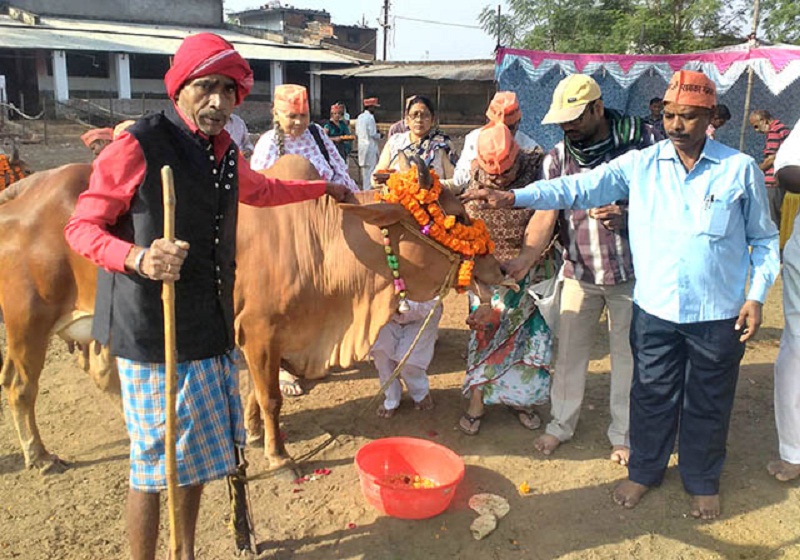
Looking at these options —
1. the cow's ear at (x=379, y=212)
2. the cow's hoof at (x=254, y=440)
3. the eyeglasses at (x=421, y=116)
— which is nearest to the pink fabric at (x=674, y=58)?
the eyeglasses at (x=421, y=116)

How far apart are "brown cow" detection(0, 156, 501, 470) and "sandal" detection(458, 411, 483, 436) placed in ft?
3.91

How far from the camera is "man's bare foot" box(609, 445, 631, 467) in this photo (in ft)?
13.7

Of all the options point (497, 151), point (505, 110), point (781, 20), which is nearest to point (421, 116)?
point (505, 110)

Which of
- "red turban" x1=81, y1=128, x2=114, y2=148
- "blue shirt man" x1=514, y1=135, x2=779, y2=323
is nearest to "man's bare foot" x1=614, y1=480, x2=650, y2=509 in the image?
"blue shirt man" x1=514, y1=135, x2=779, y2=323

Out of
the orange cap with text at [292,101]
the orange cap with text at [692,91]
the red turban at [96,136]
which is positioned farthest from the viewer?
the red turban at [96,136]

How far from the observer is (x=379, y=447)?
3951mm

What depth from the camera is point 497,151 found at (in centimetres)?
389

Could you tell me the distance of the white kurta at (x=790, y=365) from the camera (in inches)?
153

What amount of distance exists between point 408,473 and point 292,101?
9.31 ft

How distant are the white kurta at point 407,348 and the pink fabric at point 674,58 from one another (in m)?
7.97

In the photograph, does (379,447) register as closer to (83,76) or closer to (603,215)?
(603,215)

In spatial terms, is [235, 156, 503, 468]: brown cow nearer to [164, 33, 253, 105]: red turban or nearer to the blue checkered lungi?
the blue checkered lungi

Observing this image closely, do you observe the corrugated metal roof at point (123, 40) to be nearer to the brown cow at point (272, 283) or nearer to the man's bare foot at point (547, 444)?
the brown cow at point (272, 283)

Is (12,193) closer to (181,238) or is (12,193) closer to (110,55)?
(181,238)
